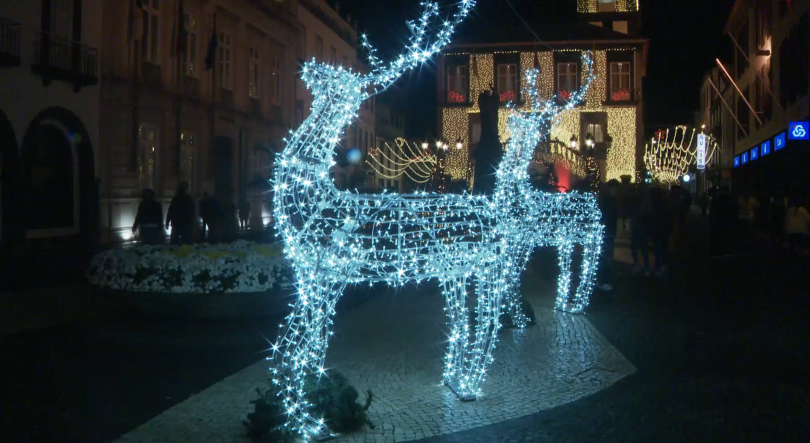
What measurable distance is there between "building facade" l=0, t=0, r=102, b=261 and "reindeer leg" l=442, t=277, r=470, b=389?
1425cm

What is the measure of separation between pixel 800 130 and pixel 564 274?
14.4m

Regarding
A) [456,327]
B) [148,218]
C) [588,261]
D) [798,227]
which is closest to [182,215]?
[148,218]

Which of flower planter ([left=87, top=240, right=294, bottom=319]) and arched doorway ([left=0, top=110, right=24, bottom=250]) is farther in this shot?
arched doorway ([left=0, top=110, right=24, bottom=250])

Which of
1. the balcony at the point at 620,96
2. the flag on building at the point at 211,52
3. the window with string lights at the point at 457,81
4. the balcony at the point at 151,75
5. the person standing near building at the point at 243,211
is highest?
the window with string lights at the point at 457,81

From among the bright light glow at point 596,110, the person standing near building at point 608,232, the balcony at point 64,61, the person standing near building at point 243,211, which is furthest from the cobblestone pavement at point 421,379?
the bright light glow at point 596,110

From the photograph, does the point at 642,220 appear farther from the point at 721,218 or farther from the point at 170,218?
the point at 170,218

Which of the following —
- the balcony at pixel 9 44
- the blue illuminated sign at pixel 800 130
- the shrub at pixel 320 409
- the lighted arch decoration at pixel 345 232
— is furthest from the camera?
the blue illuminated sign at pixel 800 130

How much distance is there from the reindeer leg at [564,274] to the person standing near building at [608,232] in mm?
2037

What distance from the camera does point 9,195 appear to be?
57.1 ft

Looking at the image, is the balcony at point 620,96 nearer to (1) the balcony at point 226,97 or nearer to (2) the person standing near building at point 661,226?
(1) the balcony at point 226,97

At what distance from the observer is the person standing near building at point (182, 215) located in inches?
585

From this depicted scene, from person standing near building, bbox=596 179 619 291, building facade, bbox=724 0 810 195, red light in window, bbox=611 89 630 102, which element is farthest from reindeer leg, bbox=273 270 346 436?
red light in window, bbox=611 89 630 102

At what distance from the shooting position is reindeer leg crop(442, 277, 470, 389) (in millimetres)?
5992

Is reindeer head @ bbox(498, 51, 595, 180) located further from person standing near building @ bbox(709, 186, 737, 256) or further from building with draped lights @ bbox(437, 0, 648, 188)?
building with draped lights @ bbox(437, 0, 648, 188)
